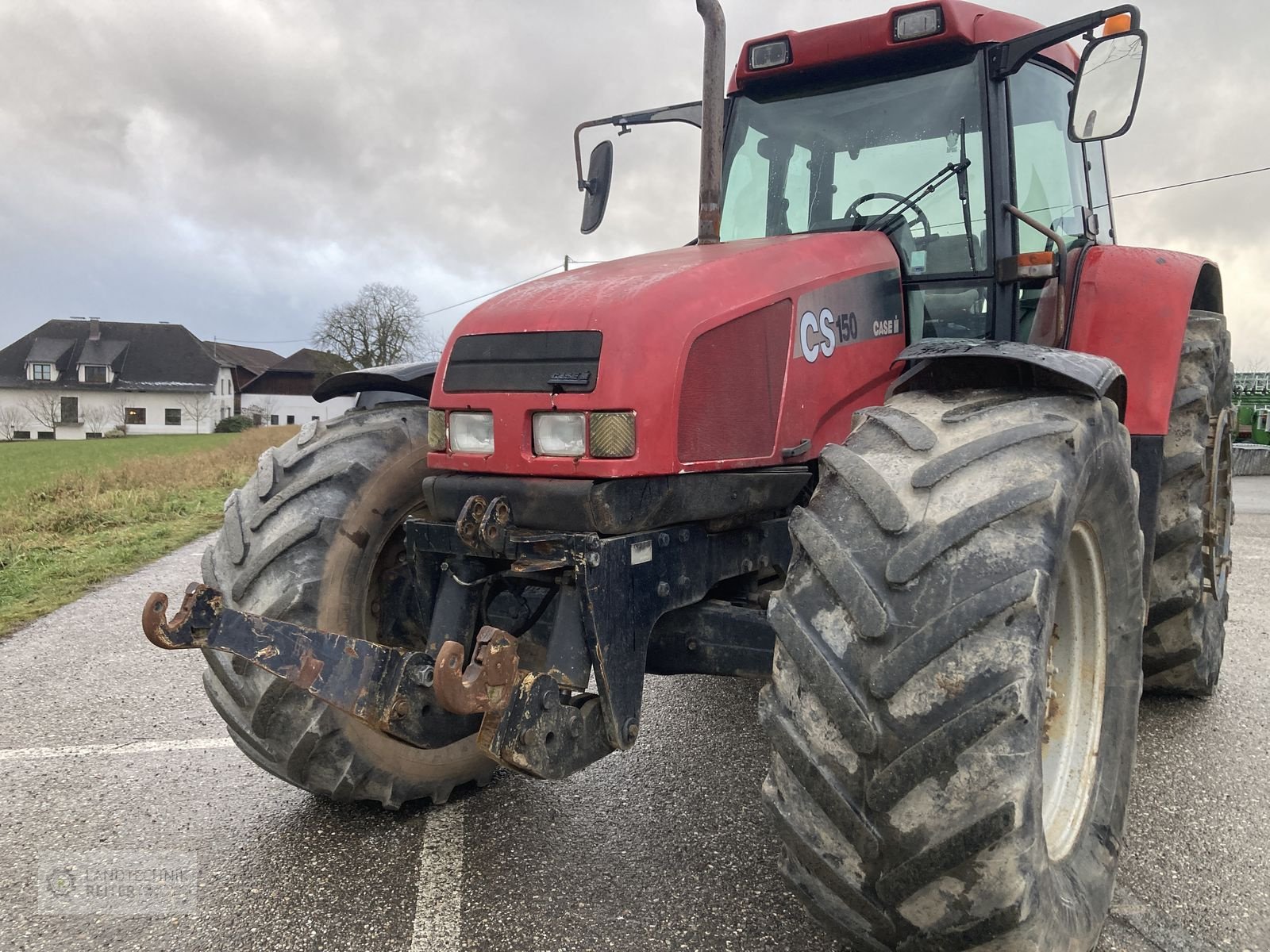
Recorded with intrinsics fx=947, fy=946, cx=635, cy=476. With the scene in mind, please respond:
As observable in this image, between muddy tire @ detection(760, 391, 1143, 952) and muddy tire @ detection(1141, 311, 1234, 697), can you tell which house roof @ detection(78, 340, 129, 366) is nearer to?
muddy tire @ detection(1141, 311, 1234, 697)

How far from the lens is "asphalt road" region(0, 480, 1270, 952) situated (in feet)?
8.11

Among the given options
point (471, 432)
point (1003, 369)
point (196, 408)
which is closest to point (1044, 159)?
point (1003, 369)

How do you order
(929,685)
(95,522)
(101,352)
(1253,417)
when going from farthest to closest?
(101,352) → (1253,417) → (95,522) → (929,685)

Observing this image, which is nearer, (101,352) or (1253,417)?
(1253,417)

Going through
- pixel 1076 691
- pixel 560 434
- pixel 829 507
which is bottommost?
pixel 1076 691

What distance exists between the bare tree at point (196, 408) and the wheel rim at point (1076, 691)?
72.1m

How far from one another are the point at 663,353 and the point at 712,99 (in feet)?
2.91

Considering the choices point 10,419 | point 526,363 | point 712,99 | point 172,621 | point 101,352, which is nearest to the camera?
point 172,621

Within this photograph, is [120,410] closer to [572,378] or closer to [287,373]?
[287,373]

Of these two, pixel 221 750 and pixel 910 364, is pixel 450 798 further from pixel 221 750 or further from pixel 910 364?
pixel 910 364

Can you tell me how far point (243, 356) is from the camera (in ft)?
266

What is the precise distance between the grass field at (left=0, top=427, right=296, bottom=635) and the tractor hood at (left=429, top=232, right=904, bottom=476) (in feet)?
17.8

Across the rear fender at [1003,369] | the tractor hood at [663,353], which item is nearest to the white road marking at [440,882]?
the tractor hood at [663,353]

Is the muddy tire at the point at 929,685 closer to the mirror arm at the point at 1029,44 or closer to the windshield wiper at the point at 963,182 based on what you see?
the windshield wiper at the point at 963,182
